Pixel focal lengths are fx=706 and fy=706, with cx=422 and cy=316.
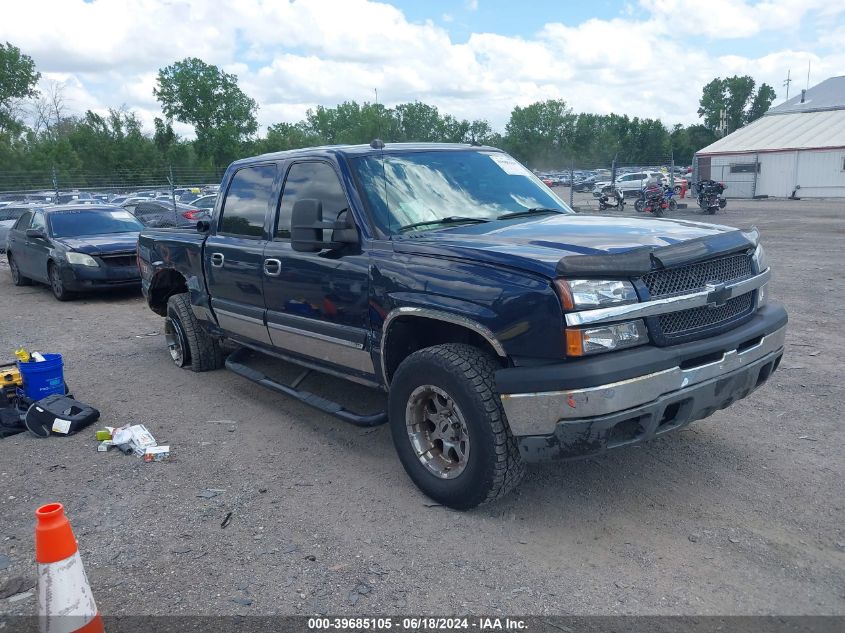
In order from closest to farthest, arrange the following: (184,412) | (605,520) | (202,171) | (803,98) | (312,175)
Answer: (605,520)
(312,175)
(184,412)
(202,171)
(803,98)

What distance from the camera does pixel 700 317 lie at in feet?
11.7

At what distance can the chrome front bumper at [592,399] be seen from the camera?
10.3 feet

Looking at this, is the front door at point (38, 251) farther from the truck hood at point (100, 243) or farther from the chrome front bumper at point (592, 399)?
the chrome front bumper at point (592, 399)

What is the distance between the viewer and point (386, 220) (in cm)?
429

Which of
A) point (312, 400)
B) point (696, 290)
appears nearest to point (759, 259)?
point (696, 290)

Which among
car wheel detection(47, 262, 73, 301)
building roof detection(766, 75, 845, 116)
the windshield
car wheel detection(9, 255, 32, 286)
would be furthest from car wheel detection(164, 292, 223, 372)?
building roof detection(766, 75, 845, 116)

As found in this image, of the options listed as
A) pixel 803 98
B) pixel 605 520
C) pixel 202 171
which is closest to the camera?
pixel 605 520

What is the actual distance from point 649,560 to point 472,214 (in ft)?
7.44

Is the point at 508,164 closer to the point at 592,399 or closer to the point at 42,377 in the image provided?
the point at 592,399

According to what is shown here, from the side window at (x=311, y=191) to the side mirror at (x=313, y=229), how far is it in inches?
10.7

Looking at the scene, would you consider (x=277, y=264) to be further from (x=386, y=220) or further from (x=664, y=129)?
(x=664, y=129)

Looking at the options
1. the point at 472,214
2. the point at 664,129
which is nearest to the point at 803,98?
the point at 664,129

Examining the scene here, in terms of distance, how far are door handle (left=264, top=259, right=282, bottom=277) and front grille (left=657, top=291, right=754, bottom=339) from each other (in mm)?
2675

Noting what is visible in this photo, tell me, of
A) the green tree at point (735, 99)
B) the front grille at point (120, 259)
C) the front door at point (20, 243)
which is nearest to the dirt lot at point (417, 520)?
the front grille at point (120, 259)
